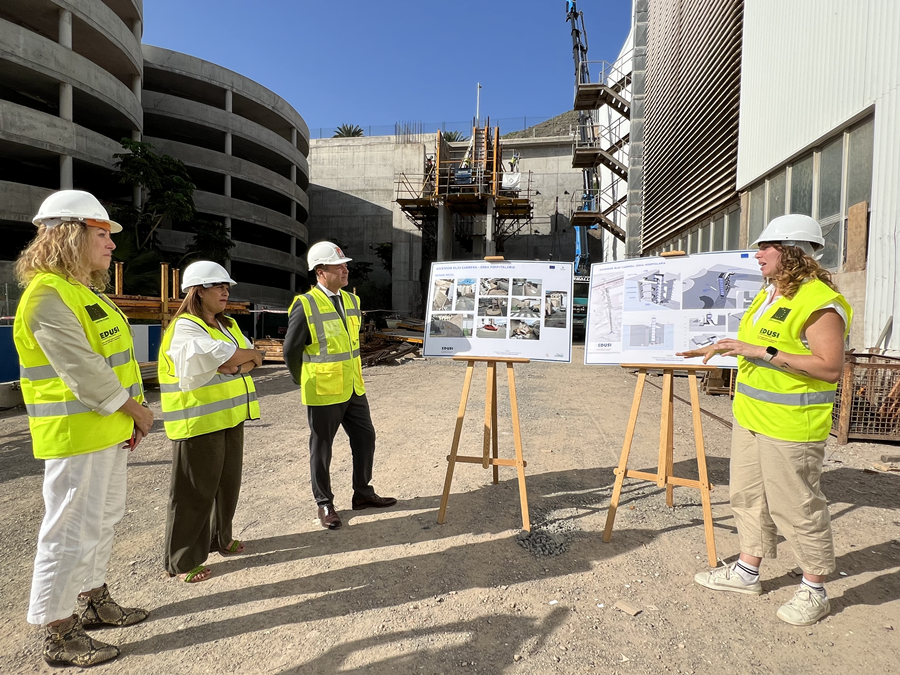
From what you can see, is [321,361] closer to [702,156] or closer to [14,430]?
[14,430]

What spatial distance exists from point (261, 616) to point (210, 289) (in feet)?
6.26

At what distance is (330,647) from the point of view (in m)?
2.47

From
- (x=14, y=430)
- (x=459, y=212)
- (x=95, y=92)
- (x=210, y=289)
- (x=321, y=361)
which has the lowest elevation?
(x=14, y=430)

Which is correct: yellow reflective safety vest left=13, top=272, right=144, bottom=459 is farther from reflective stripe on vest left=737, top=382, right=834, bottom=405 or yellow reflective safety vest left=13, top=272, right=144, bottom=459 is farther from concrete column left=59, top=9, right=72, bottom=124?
concrete column left=59, top=9, right=72, bottom=124

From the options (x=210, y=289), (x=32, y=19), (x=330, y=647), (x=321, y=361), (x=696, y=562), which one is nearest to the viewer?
(x=330, y=647)

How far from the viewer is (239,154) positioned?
1197 inches

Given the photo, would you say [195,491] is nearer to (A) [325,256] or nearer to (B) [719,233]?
(A) [325,256]

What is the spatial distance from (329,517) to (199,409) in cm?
140

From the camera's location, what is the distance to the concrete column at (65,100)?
17516mm

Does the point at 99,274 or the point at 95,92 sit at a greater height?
the point at 95,92

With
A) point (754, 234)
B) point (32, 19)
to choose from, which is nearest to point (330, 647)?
point (754, 234)

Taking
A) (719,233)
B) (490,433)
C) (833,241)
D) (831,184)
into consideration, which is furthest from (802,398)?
(719,233)

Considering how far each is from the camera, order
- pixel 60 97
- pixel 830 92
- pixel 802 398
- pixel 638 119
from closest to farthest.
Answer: pixel 802 398 < pixel 830 92 < pixel 638 119 < pixel 60 97

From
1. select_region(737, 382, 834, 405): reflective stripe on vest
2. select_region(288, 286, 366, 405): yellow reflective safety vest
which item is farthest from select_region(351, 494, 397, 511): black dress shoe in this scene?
select_region(737, 382, 834, 405): reflective stripe on vest
